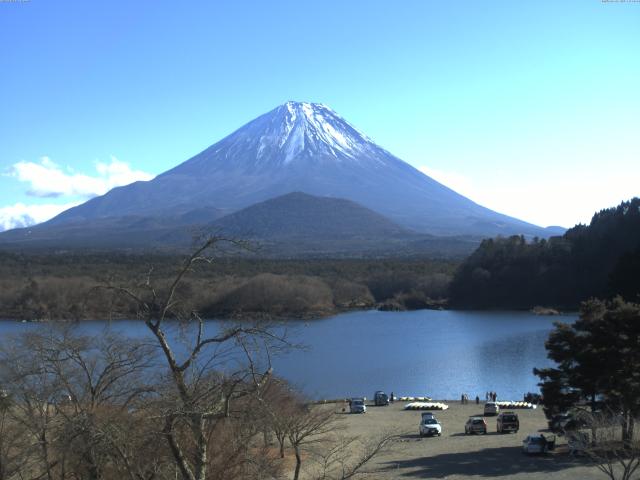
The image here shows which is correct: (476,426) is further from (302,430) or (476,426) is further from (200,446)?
(200,446)

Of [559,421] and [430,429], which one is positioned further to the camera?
[430,429]

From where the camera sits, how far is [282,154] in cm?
12112

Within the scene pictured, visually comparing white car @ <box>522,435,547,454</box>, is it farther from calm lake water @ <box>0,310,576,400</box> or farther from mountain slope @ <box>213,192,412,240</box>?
mountain slope @ <box>213,192,412,240</box>

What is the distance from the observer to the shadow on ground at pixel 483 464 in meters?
10.2

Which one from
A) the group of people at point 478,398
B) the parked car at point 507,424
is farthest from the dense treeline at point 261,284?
the parked car at point 507,424

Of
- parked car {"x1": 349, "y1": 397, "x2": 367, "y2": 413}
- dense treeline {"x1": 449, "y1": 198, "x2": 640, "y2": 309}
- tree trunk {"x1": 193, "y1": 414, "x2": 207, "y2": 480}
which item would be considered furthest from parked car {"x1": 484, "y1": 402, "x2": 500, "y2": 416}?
Answer: dense treeline {"x1": 449, "y1": 198, "x2": 640, "y2": 309}

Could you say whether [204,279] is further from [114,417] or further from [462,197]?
[462,197]

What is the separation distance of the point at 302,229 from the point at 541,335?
65.5 m

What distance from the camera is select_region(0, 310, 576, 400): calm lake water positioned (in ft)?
70.3

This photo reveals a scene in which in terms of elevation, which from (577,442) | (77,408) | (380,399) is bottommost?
(380,399)

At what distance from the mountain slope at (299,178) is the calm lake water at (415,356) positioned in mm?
72819

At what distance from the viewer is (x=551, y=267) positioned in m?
43.7

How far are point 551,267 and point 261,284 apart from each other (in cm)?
1620

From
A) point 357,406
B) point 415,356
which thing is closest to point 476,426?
point 357,406
